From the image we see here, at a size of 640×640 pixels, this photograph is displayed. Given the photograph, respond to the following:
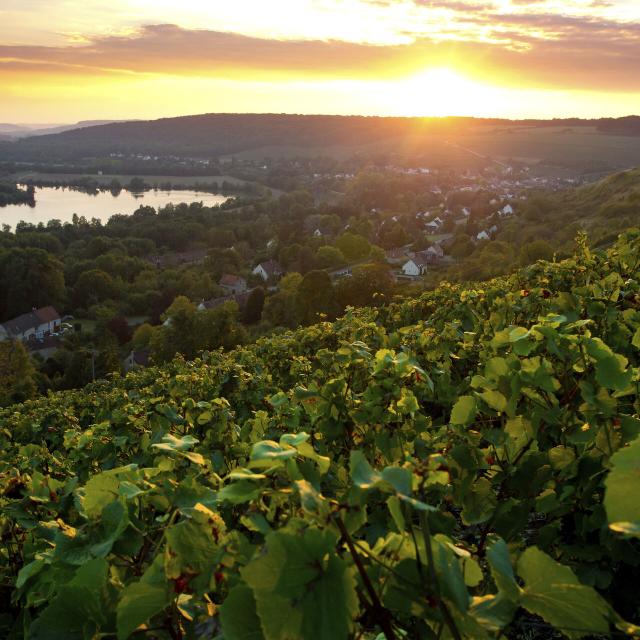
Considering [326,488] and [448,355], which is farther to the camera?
[448,355]

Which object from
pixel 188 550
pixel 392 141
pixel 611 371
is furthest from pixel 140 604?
pixel 392 141

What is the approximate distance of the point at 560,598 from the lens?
954 mm

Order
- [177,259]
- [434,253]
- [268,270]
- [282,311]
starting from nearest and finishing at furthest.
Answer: [282,311] → [268,270] → [434,253] → [177,259]

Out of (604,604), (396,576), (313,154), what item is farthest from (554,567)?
(313,154)

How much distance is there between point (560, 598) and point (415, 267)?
56969mm

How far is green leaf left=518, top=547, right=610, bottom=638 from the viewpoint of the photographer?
36.6 inches

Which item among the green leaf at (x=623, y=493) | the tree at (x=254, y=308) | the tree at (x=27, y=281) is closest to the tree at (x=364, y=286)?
the tree at (x=254, y=308)

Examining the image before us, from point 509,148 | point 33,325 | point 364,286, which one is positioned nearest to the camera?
point 364,286

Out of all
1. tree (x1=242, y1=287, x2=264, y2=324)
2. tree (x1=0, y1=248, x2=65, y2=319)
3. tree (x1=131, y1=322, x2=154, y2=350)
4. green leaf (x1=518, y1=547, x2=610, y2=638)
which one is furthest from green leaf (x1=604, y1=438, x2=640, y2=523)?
tree (x1=0, y1=248, x2=65, y2=319)

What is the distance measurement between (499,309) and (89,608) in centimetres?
407

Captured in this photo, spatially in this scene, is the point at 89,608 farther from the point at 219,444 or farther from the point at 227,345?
the point at 227,345

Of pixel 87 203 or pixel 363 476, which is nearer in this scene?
pixel 363 476

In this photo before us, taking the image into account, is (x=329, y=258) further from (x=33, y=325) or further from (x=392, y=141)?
(x=392, y=141)

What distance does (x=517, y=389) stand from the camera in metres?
1.91
